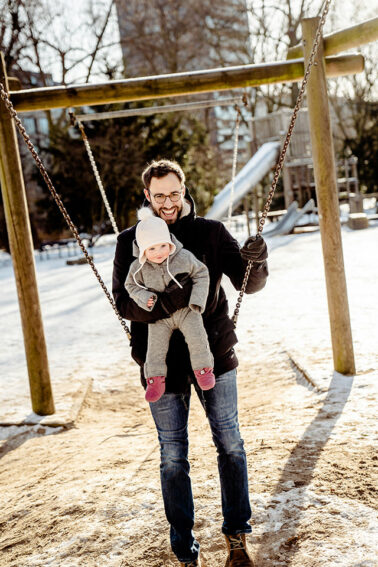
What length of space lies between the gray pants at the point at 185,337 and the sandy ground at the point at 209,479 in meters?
0.88

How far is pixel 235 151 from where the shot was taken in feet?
16.3

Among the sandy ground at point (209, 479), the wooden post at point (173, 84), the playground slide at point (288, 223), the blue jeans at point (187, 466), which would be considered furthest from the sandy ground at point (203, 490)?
the playground slide at point (288, 223)

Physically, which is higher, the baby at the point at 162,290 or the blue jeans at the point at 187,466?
the baby at the point at 162,290

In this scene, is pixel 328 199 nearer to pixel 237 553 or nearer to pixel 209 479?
pixel 209 479

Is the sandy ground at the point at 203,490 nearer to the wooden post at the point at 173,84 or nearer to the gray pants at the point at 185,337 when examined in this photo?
the gray pants at the point at 185,337

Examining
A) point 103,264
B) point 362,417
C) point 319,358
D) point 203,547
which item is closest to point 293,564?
point 203,547

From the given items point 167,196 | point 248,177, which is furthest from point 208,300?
point 248,177

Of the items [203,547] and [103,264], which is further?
[103,264]

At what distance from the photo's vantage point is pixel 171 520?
247 cm

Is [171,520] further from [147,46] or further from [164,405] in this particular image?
[147,46]

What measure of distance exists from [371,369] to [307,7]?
2679 cm

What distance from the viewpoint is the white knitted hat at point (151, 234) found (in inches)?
94.3

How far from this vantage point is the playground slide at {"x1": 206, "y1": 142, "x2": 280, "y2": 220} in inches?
674

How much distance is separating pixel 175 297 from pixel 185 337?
0.17 metres
